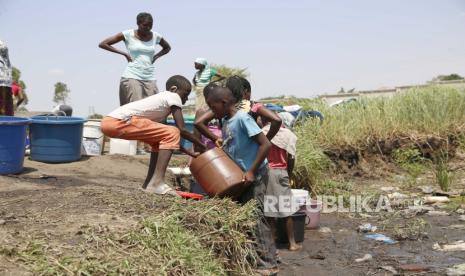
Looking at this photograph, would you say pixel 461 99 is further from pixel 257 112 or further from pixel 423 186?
pixel 257 112

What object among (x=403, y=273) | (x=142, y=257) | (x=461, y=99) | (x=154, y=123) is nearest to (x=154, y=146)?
(x=154, y=123)

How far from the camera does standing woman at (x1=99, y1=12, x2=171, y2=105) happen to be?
20.3ft

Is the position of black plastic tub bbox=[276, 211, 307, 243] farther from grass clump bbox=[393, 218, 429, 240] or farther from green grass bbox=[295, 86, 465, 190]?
green grass bbox=[295, 86, 465, 190]

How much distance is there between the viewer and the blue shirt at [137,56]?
246 inches

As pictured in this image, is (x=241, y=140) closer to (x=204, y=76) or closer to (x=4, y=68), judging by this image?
(x=4, y=68)

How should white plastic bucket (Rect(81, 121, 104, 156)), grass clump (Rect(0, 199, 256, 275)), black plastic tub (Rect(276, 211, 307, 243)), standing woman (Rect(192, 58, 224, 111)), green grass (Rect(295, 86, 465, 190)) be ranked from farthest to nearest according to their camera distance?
standing woman (Rect(192, 58, 224, 111)) < green grass (Rect(295, 86, 465, 190)) < white plastic bucket (Rect(81, 121, 104, 156)) < black plastic tub (Rect(276, 211, 307, 243)) < grass clump (Rect(0, 199, 256, 275))

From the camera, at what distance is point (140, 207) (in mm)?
3662

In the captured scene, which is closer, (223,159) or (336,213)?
(223,159)

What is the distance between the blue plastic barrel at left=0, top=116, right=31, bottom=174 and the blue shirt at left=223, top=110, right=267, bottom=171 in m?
2.62

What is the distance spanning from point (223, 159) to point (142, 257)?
122 centimetres

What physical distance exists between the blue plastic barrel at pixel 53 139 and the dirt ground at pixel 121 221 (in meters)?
0.14

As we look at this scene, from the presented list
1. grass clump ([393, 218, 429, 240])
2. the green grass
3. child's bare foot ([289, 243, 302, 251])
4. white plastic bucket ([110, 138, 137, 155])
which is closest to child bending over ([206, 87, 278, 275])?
child's bare foot ([289, 243, 302, 251])

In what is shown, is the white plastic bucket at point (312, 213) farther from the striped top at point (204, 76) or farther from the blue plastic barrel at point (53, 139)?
the striped top at point (204, 76)

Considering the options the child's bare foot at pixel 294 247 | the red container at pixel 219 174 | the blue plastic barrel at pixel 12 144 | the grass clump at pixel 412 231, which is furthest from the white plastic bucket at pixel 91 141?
the grass clump at pixel 412 231
